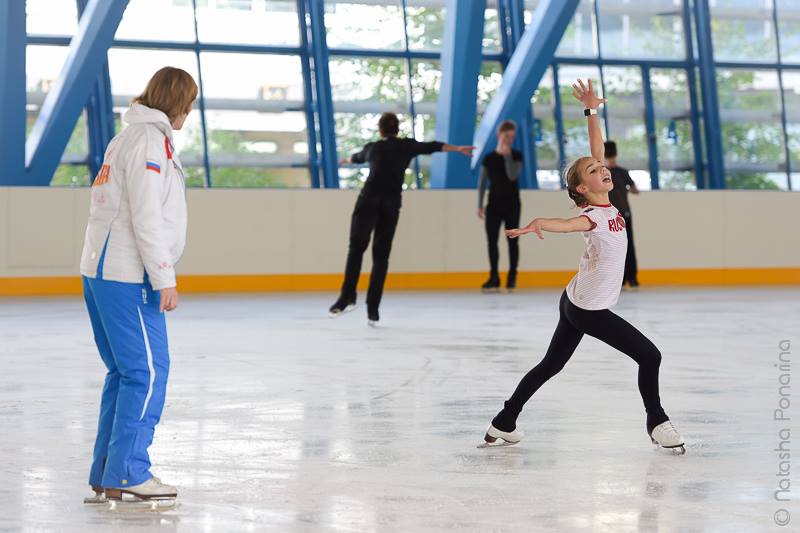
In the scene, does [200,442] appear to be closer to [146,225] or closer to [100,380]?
[146,225]

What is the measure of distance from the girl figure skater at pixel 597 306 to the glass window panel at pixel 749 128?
15985 mm

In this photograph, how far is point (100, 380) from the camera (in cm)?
681

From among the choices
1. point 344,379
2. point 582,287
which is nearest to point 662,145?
point 344,379

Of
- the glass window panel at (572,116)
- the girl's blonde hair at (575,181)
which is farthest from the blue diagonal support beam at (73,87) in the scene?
the girl's blonde hair at (575,181)

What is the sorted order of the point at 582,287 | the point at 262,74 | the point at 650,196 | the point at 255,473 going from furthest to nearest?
1. the point at 262,74
2. the point at 650,196
3. the point at 582,287
4. the point at 255,473

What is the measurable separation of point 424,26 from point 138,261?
15.9 m

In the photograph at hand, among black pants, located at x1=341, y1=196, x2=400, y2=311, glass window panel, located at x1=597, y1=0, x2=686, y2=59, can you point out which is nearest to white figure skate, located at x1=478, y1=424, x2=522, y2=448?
black pants, located at x1=341, y1=196, x2=400, y2=311

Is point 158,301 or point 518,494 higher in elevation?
point 158,301

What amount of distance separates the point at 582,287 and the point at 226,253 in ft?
33.0

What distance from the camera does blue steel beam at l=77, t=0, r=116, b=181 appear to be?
1730 centimetres

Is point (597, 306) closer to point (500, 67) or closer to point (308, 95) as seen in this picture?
point (308, 95)

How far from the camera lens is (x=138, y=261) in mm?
3723

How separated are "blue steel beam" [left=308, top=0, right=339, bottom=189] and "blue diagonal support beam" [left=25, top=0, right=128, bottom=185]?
4.51 metres

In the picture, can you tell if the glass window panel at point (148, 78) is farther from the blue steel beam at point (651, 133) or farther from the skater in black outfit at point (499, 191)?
the blue steel beam at point (651, 133)
